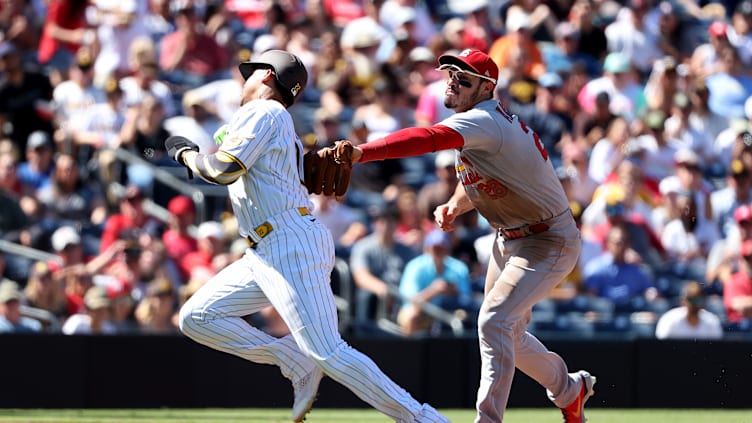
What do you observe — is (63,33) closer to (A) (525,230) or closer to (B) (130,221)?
(B) (130,221)

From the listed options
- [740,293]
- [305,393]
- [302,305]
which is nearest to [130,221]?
[740,293]

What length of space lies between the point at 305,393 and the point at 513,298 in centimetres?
121

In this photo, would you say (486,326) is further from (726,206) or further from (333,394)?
(726,206)

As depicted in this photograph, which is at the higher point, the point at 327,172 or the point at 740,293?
the point at 327,172

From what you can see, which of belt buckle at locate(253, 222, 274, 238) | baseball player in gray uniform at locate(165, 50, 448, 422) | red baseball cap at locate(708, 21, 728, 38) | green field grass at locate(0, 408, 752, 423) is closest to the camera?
baseball player in gray uniform at locate(165, 50, 448, 422)

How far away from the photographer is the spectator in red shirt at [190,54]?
14.8m

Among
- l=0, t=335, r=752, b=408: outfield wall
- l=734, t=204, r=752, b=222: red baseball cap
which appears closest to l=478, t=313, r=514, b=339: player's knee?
l=0, t=335, r=752, b=408: outfield wall

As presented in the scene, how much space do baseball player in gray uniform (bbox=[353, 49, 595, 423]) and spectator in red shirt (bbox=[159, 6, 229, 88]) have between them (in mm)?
7770

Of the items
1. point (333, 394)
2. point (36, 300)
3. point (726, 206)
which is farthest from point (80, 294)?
point (726, 206)

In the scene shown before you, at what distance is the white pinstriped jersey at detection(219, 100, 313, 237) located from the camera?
258 inches

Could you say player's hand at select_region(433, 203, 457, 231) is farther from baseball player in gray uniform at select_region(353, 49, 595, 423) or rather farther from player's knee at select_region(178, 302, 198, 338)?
player's knee at select_region(178, 302, 198, 338)

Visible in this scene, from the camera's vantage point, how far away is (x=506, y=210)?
740cm

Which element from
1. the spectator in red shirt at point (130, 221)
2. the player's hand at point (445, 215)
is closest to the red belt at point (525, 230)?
the player's hand at point (445, 215)

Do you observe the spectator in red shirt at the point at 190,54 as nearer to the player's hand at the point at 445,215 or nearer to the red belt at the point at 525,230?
the player's hand at the point at 445,215
